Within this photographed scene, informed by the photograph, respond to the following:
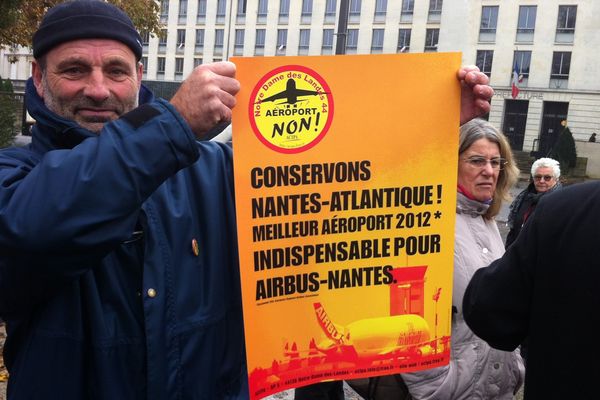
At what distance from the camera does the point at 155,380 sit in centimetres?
149

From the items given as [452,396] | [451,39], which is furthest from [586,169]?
[452,396]

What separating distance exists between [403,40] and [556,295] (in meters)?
47.7

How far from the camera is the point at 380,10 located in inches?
1870

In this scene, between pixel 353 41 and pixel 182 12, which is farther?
pixel 182 12

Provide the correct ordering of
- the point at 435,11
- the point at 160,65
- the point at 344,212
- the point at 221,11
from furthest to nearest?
the point at 160,65
the point at 221,11
the point at 435,11
the point at 344,212

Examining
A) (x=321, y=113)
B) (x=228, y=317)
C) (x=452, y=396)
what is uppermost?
(x=321, y=113)

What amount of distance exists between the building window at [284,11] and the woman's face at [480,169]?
51034mm

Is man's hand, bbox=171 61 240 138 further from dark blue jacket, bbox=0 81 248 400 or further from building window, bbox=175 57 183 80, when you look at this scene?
building window, bbox=175 57 183 80

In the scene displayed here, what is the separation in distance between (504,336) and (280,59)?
109cm

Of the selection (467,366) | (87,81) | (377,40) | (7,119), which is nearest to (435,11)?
(377,40)

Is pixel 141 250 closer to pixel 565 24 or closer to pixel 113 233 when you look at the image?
pixel 113 233

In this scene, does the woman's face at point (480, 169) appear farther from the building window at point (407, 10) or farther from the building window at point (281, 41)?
the building window at point (281, 41)

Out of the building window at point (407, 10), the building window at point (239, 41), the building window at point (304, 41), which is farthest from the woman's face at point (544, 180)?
the building window at point (239, 41)

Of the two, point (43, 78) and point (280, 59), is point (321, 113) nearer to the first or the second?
point (280, 59)
